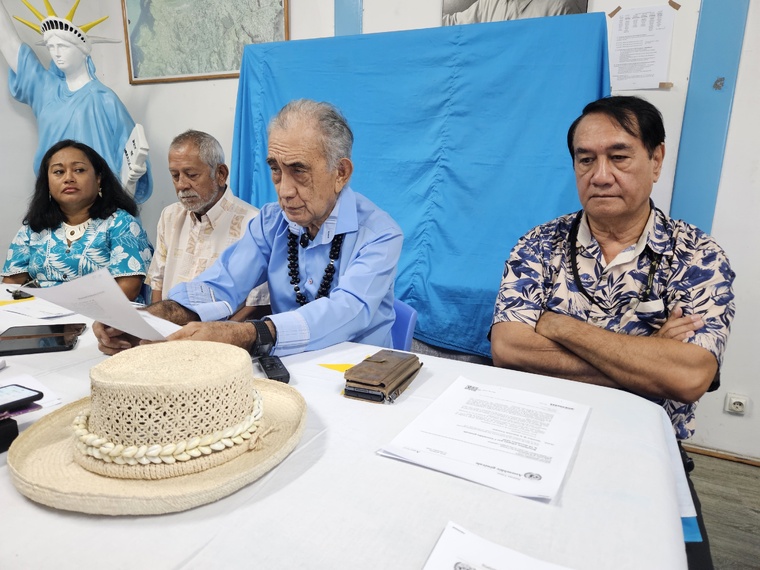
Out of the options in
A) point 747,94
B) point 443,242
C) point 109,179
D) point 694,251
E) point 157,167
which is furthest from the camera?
point 157,167

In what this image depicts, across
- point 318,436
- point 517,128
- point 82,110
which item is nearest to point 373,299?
point 318,436

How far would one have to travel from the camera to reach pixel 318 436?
782 mm

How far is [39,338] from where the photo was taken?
1.27m

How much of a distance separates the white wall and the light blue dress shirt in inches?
60.4

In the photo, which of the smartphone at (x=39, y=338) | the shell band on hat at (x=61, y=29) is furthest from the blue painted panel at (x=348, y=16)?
the smartphone at (x=39, y=338)

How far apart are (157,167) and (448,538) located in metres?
3.79

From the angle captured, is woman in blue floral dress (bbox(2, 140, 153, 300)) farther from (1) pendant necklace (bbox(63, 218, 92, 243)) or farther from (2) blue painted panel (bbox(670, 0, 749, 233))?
(2) blue painted panel (bbox(670, 0, 749, 233))

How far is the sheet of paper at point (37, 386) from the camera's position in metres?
0.90

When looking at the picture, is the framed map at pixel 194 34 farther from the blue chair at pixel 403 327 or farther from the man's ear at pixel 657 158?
the man's ear at pixel 657 158

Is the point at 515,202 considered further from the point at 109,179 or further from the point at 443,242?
the point at 109,179

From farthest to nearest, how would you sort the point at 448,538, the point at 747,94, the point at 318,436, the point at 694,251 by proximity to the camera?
the point at 747,94
the point at 694,251
the point at 318,436
the point at 448,538

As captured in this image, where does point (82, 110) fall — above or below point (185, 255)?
above

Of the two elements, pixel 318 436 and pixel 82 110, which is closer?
pixel 318 436

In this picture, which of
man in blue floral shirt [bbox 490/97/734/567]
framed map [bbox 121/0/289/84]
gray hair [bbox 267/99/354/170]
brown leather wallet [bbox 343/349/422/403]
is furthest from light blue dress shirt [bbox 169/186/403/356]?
framed map [bbox 121/0/289/84]
